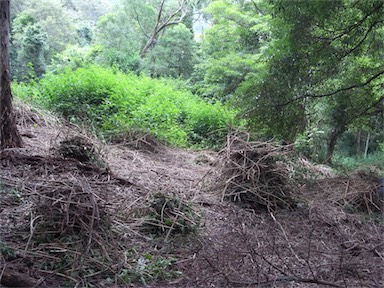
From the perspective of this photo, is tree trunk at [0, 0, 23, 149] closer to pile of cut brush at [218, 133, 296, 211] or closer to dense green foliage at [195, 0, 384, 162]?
pile of cut brush at [218, 133, 296, 211]

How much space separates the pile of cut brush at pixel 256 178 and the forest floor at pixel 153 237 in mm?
129

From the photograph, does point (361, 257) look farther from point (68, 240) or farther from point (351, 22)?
point (351, 22)

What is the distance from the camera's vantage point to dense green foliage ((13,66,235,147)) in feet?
25.3

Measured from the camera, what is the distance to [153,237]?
2908 millimetres

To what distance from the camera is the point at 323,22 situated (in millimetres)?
5301

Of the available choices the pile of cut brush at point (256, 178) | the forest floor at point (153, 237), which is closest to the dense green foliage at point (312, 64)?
the pile of cut brush at point (256, 178)

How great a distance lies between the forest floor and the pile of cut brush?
0.13m

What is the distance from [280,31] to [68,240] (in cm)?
465

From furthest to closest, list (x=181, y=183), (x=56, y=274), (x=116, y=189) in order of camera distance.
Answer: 1. (x=181, y=183)
2. (x=116, y=189)
3. (x=56, y=274)

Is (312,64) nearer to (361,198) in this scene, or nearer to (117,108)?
(361,198)

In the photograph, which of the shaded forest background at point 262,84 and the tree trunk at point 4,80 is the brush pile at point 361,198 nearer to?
the shaded forest background at point 262,84

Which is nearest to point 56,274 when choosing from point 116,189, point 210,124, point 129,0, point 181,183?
point 116,189

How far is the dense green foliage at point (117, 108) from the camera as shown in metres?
7.72

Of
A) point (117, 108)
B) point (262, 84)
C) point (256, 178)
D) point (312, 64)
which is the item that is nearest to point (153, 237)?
point (256, 178)
